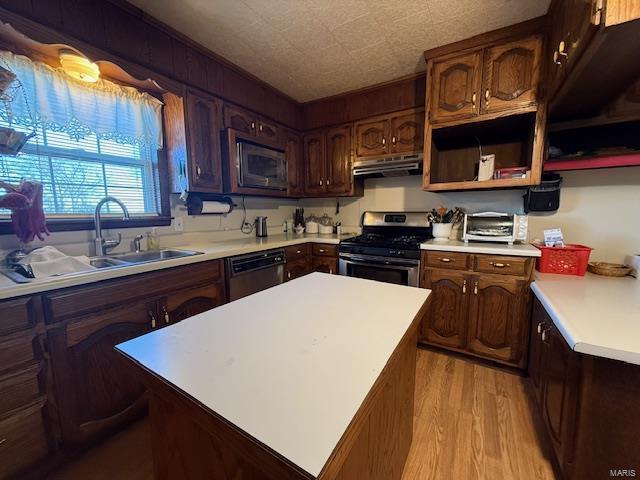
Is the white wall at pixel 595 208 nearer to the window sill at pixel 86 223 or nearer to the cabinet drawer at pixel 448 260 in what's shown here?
the cabinet drawer at pixel 448 260

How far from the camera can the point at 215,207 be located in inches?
92.5

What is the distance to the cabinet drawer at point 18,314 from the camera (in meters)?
1.03

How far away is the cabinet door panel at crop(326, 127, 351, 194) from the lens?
2.83m

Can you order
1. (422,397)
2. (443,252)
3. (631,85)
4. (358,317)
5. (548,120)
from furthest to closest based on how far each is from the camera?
1. (443,252)
2. (548,120)
3. (422,397)
4. (631,85)
5. (358,317)

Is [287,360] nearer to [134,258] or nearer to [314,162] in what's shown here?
[134,258]

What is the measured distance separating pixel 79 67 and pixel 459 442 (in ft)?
9.85

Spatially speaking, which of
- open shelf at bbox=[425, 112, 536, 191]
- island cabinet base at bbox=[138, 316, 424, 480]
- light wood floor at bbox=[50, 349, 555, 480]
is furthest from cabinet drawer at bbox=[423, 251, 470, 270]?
island cabinet base at bbox=[138, 316, 424, 480]

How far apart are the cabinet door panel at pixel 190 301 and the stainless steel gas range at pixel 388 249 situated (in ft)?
3.82

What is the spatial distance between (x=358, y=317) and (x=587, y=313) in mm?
1067

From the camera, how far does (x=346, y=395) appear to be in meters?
0.51

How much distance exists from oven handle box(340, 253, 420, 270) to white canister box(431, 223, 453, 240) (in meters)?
0.42

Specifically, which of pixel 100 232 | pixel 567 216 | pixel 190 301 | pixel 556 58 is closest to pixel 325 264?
pixel 190 301

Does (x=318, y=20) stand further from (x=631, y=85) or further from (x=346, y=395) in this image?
(x=346, y=395)

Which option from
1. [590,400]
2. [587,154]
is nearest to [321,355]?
[590,400]
